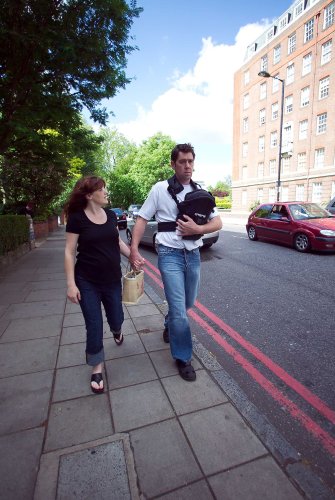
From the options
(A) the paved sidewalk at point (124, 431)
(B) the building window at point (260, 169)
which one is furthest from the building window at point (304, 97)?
(A) the paved sidewalk at point (124, 431)

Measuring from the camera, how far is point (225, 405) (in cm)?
230

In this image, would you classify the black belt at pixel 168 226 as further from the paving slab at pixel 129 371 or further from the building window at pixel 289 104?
the building window at pixel 289 104

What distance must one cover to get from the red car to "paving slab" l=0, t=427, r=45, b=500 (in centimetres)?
845

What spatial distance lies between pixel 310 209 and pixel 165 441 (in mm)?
9594

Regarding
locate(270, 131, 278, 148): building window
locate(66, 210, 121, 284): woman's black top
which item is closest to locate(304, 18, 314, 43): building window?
locate(270, 131, 278, 148): building window

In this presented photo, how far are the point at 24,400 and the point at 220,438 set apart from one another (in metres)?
1.71

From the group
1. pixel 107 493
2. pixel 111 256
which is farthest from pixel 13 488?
pixel 111 256

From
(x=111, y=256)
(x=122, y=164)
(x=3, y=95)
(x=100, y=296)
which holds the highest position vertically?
(x=122, y=164)

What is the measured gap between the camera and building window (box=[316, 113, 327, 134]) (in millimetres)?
25883

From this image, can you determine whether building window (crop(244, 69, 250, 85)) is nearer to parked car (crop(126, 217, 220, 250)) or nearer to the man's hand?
parked car (crop(126, 217, 220, 250))

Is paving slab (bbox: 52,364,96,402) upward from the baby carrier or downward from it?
downward

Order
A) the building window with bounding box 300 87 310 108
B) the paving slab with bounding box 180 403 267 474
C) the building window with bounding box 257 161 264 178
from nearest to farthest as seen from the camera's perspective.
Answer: the paving slab with bounding box 180 403 267 474, the building window with bounding box 300 87 310 108, the building window with bounding box 257 161 264 178

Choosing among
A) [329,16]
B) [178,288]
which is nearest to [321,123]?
[329,16]

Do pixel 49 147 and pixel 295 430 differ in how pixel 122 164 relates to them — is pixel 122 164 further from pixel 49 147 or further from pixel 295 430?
pixel 295 430
